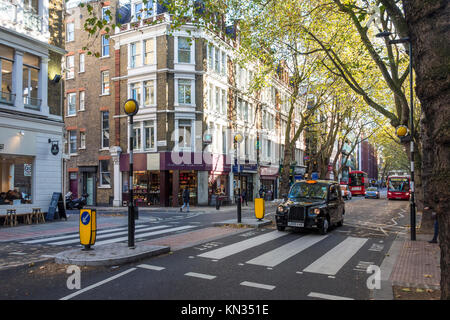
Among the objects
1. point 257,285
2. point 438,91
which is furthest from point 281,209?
point 438,91

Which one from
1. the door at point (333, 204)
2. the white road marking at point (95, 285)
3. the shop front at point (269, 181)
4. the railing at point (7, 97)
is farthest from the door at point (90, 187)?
the white road marking at point (95, 285)

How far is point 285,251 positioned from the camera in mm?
8539

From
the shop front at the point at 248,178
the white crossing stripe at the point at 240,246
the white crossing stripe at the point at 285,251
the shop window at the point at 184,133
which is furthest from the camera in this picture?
the shop front at the point at 248,178

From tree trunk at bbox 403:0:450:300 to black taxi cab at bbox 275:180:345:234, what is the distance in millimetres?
7412

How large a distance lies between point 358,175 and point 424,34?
50527 mm

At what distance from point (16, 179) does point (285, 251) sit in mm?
13645

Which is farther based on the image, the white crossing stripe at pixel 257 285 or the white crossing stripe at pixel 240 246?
the white crossing stripe at pixel 240 246

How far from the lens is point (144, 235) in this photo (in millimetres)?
11438

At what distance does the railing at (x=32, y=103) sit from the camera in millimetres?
16170

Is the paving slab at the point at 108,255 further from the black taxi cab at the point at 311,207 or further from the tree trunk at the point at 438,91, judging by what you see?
the tree trunk at the point at 438,91

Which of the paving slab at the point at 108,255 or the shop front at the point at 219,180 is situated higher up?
the shop front at the point at 219,180

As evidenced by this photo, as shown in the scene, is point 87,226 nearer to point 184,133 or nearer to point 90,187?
point 184,133

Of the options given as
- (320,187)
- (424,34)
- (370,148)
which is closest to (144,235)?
(320,187)

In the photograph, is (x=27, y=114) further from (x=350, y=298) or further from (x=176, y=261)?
(x=350, y=298)
